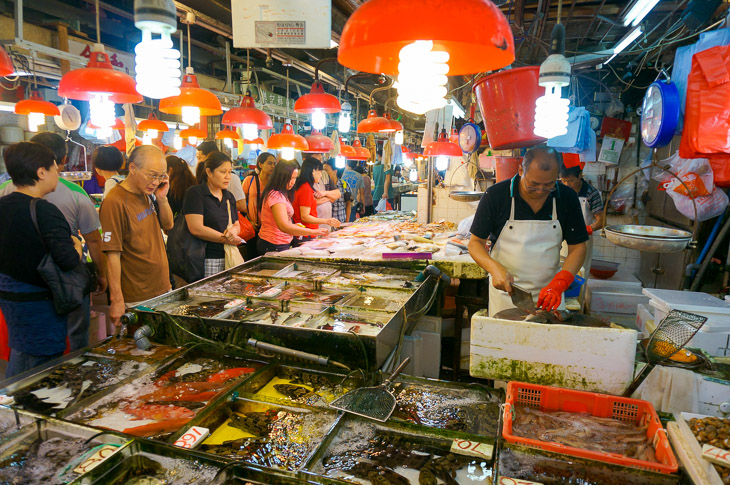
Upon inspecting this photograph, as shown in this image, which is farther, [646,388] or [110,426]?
[646,388]

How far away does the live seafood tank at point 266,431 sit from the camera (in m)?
1.83

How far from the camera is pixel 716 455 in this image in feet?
5.06

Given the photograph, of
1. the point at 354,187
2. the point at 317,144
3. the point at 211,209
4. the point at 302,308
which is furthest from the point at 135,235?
the point at 354,187

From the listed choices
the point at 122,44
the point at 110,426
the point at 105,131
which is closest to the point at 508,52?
the point at 110,426

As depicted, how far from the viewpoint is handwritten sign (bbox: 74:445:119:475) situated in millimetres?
1594

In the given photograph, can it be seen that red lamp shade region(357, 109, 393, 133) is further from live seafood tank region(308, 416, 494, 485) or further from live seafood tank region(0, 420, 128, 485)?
live seafood tank region(0, 420, 128, 485)

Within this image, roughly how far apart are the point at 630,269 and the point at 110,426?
856 centimetres

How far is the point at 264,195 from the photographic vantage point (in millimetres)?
5391

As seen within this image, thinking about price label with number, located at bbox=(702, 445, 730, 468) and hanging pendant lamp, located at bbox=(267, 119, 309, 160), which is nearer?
price label with number, located at bbox=(702, 445, 730, 468)

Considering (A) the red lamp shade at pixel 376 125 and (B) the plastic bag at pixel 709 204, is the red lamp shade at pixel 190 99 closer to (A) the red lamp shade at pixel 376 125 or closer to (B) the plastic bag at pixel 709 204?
(A) the red lamp shade at pixel 376 125

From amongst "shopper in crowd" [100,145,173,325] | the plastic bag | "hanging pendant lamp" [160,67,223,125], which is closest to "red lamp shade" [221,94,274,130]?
"hanging pendant lamp" [160,67,223,125]

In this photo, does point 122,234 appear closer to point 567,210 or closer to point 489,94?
point 489,94

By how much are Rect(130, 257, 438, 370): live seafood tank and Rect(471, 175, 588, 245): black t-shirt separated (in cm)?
78

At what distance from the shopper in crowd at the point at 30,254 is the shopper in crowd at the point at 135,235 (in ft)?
1.07
